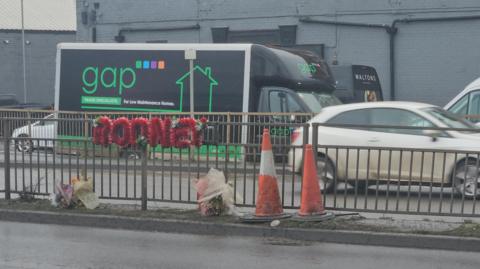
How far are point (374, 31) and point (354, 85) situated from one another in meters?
5.03

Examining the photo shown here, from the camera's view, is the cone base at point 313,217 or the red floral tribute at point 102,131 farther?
the red floral tribute at point 102,131

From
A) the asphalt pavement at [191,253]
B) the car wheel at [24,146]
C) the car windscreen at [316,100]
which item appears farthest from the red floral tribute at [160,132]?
the car windscreen at [316,100]

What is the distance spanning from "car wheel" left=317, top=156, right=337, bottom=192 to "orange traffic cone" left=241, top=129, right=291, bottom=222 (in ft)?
2.52

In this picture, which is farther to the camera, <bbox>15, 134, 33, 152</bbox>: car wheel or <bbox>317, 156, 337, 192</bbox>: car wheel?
<bbox>15, 134, 33, 152</bbox>: car wheel

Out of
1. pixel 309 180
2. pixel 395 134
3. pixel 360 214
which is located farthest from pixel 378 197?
pixel 395 134

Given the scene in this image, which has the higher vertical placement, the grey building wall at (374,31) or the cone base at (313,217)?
the grey building wall at (374,31)

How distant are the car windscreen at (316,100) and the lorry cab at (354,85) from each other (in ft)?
9.61

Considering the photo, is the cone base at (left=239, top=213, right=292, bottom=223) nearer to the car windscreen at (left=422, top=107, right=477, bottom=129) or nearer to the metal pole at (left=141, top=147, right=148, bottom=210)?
the metal pole at (left=141, top=147, right=148, bottom=210)

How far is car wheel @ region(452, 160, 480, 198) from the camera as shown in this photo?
850cm

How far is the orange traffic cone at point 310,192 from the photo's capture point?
8445 millimetres

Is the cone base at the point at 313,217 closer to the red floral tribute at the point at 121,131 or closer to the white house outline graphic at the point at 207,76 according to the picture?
the red floral tribute at the point at 121,131

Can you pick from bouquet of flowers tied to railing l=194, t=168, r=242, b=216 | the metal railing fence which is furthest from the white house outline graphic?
bouquet of flowers tied to railing l=194, t=168, r=242, b=216

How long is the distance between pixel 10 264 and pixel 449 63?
822 inches

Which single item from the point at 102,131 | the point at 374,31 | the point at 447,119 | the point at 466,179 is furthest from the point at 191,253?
the point at 374,31
